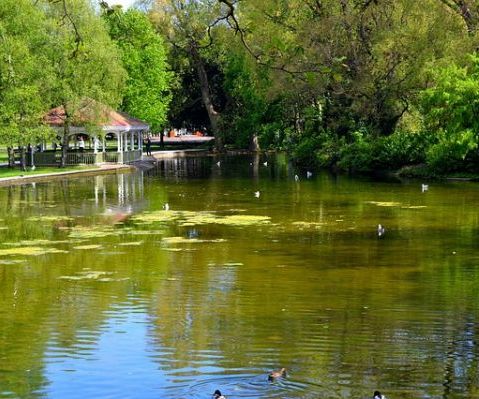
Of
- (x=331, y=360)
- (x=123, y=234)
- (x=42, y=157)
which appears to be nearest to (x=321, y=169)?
(x=42, y=157)

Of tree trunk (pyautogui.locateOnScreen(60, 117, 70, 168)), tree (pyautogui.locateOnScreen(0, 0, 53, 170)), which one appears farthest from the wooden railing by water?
tree (pyautogui.locateOnScreen(0, 0, 53, 170))

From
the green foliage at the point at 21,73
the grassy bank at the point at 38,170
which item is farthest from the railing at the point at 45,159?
the green foliage at the point at 21,73

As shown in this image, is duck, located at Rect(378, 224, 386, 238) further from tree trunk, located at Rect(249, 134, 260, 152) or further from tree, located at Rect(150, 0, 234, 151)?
tree trunk, located at Rect(249, 134, 260, 152)

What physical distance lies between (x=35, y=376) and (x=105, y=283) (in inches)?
298

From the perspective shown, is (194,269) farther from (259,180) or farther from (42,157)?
(42,157)

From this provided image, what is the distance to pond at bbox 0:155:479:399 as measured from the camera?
45.2ft

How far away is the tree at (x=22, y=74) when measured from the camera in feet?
174

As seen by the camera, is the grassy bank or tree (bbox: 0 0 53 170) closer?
tree (bbox: 0 0 53 170)

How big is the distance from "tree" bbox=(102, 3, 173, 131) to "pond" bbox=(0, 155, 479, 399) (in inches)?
1577

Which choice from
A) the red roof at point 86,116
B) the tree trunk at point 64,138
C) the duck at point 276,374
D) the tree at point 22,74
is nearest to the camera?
the duck at point 276,374

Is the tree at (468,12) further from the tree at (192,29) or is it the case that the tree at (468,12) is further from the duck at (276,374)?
the duck at (276,374)

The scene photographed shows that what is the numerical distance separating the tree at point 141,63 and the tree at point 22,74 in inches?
783

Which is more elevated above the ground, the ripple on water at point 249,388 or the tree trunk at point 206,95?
the tree trunk at point 206,95

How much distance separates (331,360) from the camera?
14570 millimetres
